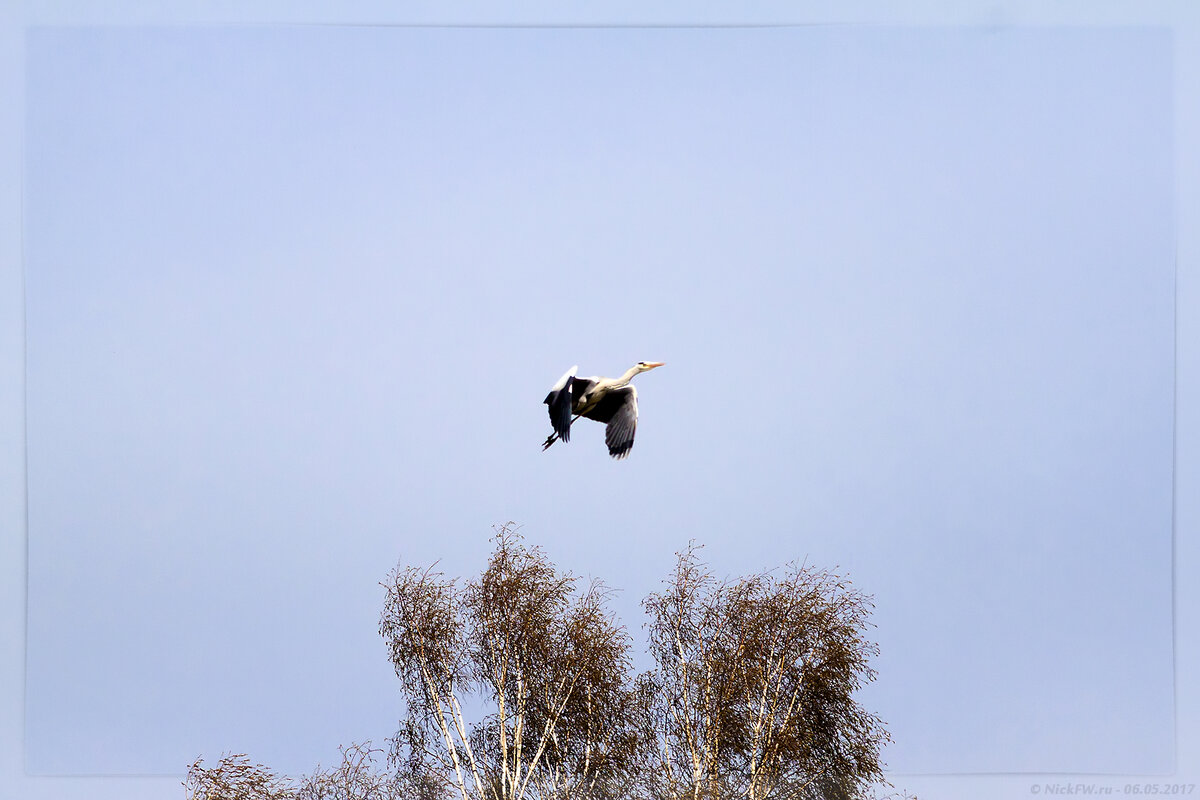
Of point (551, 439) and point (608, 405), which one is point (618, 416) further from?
point (551, 439)

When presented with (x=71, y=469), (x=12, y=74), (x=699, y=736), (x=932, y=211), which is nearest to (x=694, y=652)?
(x=699, y=736)

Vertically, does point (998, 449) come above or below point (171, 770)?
above

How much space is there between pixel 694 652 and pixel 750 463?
1345 millimetres

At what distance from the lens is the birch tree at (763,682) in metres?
13.5

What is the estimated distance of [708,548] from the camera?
13.7 metres

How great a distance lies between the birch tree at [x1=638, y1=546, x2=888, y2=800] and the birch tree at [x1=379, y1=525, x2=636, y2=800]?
0.29 metres

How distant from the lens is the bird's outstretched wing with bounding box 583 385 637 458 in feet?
43.9

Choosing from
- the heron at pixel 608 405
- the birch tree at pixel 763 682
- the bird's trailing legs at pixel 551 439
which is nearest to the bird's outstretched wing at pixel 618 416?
the heron at pixel 608 405

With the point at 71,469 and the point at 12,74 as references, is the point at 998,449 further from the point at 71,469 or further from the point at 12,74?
the point at 12,74

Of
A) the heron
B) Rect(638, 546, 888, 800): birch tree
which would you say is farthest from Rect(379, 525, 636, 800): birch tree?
Answer: the heron

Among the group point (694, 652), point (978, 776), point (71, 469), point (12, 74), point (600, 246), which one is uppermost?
point (12, 74)

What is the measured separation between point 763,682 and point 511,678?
1672 mm

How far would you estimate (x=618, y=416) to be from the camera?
13445 millimetres

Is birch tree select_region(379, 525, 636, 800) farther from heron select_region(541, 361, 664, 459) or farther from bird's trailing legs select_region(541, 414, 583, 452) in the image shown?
heron select_region(541, 361, 664, 459)
